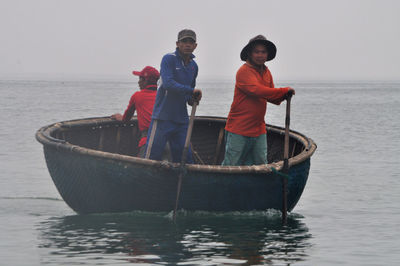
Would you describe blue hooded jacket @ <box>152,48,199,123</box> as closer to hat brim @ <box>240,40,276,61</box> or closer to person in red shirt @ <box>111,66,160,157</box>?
hat brim @ <box>240,40,276,61</box>

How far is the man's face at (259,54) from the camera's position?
6559mm

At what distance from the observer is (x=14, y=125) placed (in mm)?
21250

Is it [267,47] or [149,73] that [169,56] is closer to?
[267,47]

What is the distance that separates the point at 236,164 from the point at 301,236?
1002 millimetres

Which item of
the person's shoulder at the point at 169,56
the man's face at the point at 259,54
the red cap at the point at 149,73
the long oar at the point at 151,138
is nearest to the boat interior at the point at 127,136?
the red cap at the point at 149,73

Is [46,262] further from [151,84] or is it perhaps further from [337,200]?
[337,200]

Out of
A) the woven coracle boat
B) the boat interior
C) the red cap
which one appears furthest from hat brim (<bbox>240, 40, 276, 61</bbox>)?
the boat interior

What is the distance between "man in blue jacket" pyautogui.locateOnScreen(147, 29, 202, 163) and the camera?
6.53 metres

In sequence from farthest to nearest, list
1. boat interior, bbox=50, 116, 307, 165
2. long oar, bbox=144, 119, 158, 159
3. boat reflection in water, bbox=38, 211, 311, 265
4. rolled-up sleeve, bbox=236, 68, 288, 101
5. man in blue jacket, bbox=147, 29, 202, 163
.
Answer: boat interior, bbox=50, 116, 307, 165, long oar, bbox=144, 119, 158, 159, man in blue jacket, bbox=147, 29, 202, 163, rolled-up sleeve, bbox=236, 68, 288, 101, boat reflection in water, bbox=38, 211, 311, 265

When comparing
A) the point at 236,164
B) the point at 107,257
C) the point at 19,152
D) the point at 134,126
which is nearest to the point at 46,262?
the point at 107,257

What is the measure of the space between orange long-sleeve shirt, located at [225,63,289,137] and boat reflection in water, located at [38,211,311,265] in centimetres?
90

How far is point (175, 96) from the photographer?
6766 mm

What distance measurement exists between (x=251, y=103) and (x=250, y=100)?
33mm

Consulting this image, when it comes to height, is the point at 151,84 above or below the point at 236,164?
above
